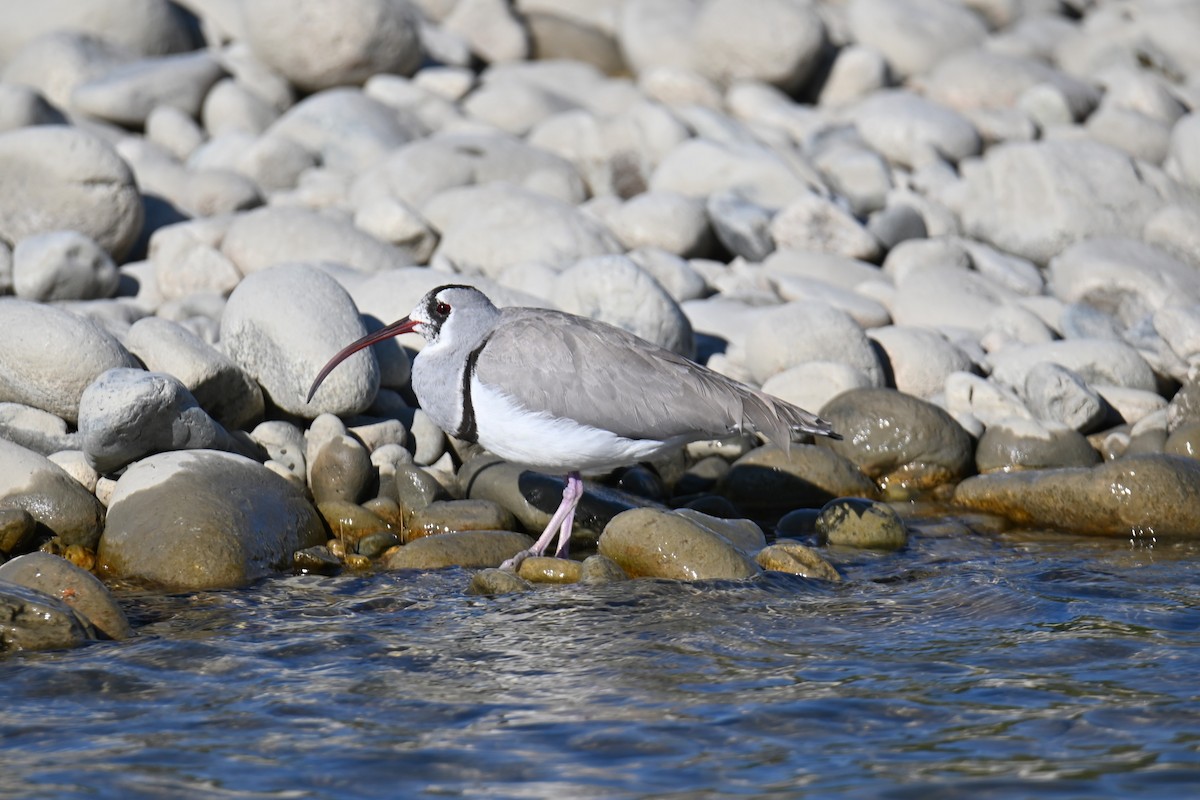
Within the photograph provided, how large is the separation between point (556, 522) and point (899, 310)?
616cm

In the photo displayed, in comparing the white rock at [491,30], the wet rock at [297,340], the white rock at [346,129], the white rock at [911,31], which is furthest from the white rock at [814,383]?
the white rock at [491,30]

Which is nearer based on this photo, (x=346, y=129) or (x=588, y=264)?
(x=588, y=264)

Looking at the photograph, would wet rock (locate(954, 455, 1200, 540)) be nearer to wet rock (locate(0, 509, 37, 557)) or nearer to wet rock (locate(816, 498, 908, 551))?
wet rock (locate(816, 498, 908, 551))

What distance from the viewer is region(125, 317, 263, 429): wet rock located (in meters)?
10.7

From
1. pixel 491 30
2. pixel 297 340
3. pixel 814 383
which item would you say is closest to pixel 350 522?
pixel 297 340

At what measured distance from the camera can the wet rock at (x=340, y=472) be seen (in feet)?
34.2

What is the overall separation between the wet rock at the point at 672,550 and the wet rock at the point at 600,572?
5.3 inches

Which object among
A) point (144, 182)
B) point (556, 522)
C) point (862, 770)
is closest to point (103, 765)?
point (862, 770)

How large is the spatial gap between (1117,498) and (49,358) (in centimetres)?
766

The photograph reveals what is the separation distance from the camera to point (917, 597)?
8.84 metres

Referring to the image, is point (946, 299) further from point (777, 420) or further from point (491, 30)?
point (491, 30)

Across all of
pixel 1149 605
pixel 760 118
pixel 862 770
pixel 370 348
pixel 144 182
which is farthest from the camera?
pixel 760 118

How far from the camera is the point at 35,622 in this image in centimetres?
755

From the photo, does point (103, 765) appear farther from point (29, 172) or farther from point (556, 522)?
point (29, 172)
